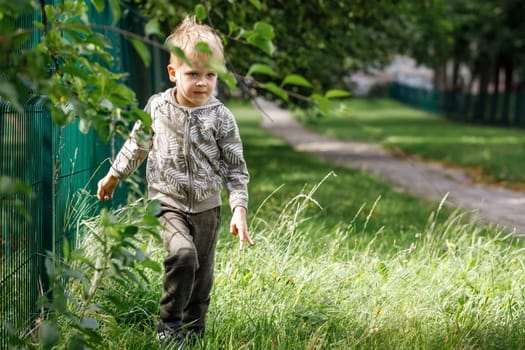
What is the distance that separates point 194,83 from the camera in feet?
13.0

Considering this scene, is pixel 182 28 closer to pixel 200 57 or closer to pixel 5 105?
pixel 200 57

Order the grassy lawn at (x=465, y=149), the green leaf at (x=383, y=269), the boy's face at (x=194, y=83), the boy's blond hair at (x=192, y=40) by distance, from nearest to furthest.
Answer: the boy's blond hair at (x=192, y=40) → the boy's face at (x=194, y=83) → the green leaf at (x=383, y=269) → the grassy lawn at (x=465, y=149)

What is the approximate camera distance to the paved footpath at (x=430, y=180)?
9.38 m

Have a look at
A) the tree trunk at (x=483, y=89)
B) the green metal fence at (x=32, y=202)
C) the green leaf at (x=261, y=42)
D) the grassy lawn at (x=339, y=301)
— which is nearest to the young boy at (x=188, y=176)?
the grassy lawn at (x=339, y=301)

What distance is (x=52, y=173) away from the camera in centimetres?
419

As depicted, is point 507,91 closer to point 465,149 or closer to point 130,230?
point 465,149

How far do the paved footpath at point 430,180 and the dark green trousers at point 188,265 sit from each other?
0.94m

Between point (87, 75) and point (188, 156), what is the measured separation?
4.42 feet

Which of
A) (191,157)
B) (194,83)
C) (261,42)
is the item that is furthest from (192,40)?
(261,42)

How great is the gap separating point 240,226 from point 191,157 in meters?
0.37

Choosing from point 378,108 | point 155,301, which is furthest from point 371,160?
point 378,108

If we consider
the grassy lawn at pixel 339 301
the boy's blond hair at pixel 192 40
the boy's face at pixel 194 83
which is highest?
the boy's blond hair at pixel 192 40

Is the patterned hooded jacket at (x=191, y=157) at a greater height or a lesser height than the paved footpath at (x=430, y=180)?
greater

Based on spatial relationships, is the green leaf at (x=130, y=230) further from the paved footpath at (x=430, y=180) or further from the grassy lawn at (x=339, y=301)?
the paved footpath at (x=430, y=180)
